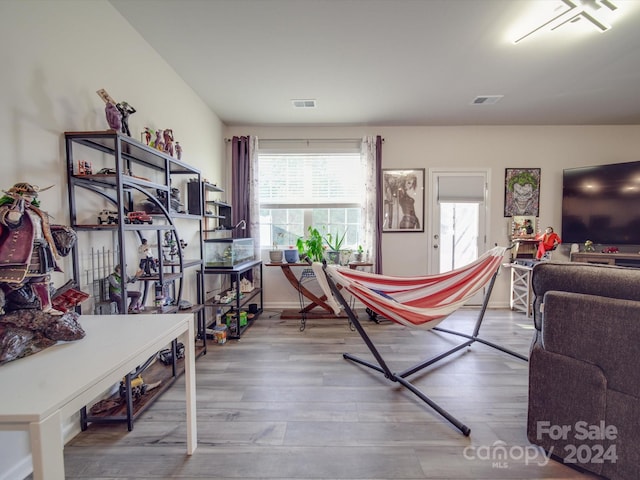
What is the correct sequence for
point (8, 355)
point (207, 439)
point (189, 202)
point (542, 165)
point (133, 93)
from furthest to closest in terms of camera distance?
point (542, 165)
point (189, 202)
point (133, 93)
point (207, 439)
point (8, 355)

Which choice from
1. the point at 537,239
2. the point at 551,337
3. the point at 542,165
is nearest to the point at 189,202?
the point at 551,337

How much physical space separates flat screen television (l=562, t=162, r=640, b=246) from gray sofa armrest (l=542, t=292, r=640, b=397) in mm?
3279

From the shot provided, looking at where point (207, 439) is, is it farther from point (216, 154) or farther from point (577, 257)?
point (577, 257)

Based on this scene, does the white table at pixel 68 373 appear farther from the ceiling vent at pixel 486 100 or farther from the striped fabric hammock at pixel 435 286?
the ceiling vent at pixel 486 100

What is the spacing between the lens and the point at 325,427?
1.45 m

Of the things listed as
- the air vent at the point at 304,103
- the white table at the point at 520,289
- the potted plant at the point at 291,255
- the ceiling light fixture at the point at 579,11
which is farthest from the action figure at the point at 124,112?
the white table at the point at 520,289

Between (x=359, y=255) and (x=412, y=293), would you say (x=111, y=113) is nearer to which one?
(x=412, y=293)

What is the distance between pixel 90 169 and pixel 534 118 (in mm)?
4590

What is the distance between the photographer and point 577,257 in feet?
10.8

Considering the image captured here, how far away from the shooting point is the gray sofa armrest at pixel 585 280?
1.06 m

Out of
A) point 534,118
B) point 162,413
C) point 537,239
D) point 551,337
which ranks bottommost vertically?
point 162,413

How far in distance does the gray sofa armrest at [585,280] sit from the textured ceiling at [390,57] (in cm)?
168

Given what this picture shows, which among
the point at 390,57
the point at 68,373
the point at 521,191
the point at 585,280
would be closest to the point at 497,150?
the point at 521,191

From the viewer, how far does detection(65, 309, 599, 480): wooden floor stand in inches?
47.8
